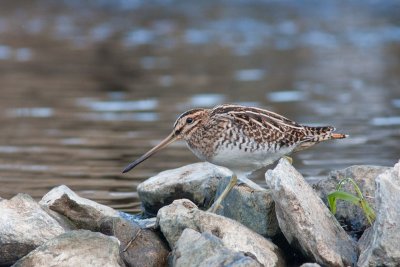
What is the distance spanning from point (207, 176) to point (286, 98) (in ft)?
25.7

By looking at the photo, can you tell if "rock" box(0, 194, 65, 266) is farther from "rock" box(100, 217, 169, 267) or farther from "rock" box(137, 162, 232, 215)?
"rock" box(137, 162, 232, 215)

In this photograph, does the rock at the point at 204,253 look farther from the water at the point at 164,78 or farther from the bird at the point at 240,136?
the water at the point at 164,78

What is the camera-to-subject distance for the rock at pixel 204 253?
6293mm

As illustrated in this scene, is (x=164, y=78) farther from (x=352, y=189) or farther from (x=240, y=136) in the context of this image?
(x=240, y=136)

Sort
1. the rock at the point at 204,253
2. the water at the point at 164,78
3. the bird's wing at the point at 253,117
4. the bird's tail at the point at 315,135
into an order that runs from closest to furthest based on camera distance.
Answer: the rock at the point at 204,253, the bird's wing at the point at 253,117, the bird's tail at the point at 315,135, the water at the point at 164,78

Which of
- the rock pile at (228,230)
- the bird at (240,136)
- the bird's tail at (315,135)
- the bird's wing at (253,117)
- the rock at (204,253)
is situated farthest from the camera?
the bird's tail at (315,135)

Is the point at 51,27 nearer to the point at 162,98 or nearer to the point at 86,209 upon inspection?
the point at 162,98

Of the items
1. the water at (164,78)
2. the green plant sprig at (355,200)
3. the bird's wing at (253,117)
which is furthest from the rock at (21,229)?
the water at (164,78)

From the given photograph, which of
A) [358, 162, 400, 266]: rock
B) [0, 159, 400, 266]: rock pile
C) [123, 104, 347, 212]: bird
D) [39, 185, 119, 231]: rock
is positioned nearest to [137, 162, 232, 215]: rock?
[0, 159, 400, 266]: rock pile

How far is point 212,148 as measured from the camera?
763 centimetres

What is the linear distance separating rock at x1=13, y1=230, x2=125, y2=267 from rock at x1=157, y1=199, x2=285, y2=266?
0.51 metres

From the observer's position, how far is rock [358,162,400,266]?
6.50 meters

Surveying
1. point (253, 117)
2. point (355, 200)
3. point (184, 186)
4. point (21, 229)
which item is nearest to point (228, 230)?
point (355, 200)

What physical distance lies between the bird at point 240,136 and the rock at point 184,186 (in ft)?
2.30
